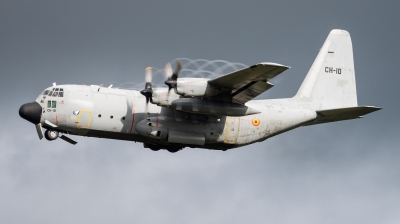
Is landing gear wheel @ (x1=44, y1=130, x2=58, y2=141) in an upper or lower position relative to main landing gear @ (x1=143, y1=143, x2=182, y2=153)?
upper

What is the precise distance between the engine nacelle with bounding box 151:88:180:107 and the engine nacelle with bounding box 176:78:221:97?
2.73 ft

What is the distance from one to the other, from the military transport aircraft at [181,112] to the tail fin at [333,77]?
0.72 meters

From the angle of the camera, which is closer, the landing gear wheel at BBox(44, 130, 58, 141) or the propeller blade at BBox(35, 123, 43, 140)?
the propeller blade at BBox(35, 123, 43, 140)

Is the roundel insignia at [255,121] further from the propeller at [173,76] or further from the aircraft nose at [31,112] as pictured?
the aircraft nose at [31,112]

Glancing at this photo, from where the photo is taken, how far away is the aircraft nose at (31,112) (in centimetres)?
2581

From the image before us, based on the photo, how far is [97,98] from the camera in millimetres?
26359

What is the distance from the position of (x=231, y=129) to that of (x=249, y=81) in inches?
119

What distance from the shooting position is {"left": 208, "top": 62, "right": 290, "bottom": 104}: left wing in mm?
23734

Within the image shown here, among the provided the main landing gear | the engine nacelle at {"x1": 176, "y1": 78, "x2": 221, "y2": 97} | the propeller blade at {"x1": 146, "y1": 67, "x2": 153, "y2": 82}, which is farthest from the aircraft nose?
the engine nacelle at {"x1": 176, "y1": 78, "x2": 221, "y2": 97}

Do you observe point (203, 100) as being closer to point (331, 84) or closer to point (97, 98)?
point (97, 98)

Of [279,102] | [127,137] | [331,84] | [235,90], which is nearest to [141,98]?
[127,137]

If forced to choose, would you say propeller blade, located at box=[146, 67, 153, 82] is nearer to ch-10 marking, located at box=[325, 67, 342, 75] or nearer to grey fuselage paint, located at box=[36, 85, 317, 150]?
grey fuselage paint, located at box=[36, 85, 317, 150]

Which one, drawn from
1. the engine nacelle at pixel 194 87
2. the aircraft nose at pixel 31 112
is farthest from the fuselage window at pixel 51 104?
the engine nacelle at pixel 194 87

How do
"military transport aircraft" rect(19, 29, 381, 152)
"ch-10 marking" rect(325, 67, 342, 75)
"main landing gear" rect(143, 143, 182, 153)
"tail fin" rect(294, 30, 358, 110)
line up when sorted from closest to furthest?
"military transport aircraft" rect(19, 29, 381, 152) → "main landing gear" rect(143, 143, 182, 153) → "tail fin" rect(294, 30, 358, 110) → "ch-10 marking" rect(325, 67, 342, 75)
